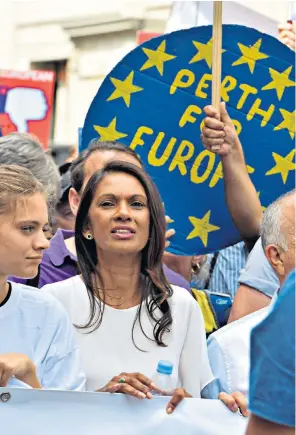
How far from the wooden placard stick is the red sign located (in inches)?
126

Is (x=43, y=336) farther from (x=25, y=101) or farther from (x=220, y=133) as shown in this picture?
(x=25, y=101)

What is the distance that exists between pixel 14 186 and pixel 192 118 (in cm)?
134

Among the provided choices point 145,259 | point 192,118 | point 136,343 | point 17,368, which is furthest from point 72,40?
point 17,368

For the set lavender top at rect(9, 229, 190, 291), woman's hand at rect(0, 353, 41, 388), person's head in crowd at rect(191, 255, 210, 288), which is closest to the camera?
woman's hand at rect(0, 353, 41, 388)

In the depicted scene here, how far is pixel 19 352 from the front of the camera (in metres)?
3.23

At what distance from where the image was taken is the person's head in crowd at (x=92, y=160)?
415 cm

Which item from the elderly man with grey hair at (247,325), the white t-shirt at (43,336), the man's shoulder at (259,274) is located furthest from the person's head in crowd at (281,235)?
the white t-shirt at (43,336)

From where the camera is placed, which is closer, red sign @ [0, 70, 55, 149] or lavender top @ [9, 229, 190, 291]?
lavender top @ [9, 229, 190, 291]

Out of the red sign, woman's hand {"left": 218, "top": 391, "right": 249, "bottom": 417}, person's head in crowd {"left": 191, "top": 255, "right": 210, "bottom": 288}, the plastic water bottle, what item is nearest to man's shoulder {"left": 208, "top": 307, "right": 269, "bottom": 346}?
the plastic water bottle

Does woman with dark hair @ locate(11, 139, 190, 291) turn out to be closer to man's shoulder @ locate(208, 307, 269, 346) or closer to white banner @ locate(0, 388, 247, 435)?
man's shoulder @ locate(208, 307, 269, 346)

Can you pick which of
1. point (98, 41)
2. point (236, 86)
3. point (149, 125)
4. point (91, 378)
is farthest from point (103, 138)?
point (98, 41)

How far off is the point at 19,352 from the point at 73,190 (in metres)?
1.11

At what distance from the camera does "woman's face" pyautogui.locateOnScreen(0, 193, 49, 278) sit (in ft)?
10.8

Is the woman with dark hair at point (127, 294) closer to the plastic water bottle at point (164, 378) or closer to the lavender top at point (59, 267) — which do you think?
the plastic water bottle at point (164, 378)
